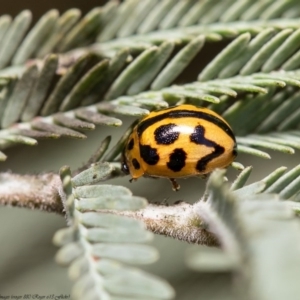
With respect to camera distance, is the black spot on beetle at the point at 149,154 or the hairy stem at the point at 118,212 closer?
the hairy stem at the point at 118,212

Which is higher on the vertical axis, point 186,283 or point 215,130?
point 215,130

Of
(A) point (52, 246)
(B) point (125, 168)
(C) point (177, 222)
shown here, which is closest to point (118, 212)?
(C) point (177, 222)

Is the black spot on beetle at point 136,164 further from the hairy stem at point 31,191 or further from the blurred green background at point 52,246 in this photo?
the blurred green background at point 52,246

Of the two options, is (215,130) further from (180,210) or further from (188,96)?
(180,210)

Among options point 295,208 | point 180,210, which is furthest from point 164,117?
point 295,208

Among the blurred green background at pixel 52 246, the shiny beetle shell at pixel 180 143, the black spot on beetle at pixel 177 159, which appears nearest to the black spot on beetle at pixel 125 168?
the shiny beetle shell at pixel 180 143

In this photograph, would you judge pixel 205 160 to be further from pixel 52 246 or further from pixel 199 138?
pixel 52 246

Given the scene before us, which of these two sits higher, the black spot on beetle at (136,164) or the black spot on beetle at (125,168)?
the black spot on beetle at (136,164)

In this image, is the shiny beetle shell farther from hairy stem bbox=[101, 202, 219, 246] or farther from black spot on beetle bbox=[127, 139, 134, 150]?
hairy stem bbox=[101, 202, 219, 246]
